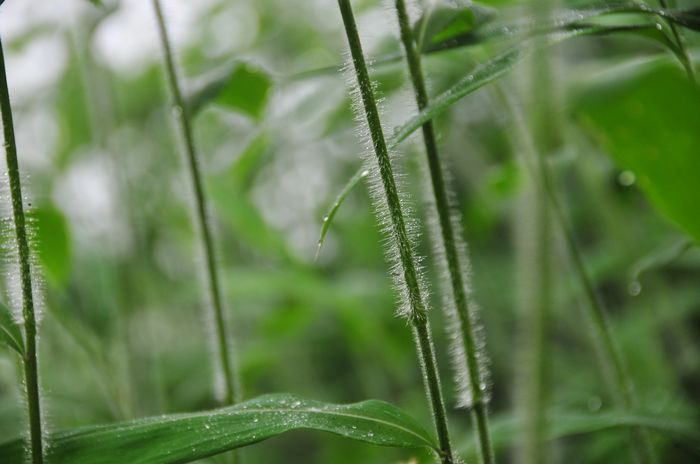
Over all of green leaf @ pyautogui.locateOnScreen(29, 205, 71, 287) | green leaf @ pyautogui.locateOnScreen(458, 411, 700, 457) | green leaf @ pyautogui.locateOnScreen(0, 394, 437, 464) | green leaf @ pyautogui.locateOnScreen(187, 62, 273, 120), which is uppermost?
green leaf @ pyautogui.locateOnScreen(187, 62, 273, 120)

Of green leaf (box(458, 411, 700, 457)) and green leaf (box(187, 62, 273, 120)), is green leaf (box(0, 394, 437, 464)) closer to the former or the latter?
green leaf (box(458, 411, 700, 457))

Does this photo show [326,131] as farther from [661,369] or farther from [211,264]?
[661,369]

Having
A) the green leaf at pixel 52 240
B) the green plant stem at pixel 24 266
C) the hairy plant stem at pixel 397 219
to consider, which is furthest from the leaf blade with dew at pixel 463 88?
the green leaf at pixel 52 240

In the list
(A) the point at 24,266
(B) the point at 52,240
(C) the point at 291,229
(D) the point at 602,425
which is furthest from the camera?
(C) the point at 291,229

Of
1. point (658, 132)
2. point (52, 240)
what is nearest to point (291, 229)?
point (52, 240)

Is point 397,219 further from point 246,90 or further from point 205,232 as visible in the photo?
point 246,90

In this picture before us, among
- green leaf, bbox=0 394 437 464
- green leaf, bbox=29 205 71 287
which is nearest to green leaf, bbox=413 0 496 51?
green leaf, bbox=0 394 437 464

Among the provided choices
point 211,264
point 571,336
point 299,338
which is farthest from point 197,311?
point 211,264
